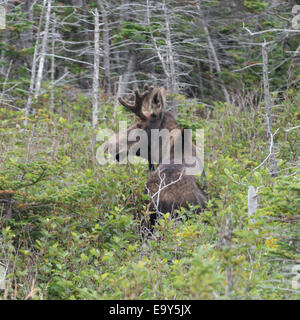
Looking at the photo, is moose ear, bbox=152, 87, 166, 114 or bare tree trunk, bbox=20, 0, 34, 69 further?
bare tree trunk, bbox=20, 0, 34, 69

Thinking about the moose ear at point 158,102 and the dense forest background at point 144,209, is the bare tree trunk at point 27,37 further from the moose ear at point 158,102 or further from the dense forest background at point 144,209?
the moose ear at point 158,102

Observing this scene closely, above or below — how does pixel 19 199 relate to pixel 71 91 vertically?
below

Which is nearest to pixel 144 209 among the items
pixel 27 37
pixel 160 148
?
pixel 160 148

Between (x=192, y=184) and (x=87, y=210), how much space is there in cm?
180

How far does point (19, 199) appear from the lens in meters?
5.92

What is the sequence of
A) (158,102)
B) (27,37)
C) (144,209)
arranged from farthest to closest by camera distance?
(27,37), (158,102), (144,209)

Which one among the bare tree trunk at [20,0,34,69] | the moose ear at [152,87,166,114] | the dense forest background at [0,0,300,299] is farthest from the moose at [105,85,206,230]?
the bare tree trunk at [20,0,34,69]

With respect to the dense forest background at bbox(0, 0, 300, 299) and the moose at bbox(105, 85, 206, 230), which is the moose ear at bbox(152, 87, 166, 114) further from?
the dense forest background at bbox(0, 0, 300, 299)

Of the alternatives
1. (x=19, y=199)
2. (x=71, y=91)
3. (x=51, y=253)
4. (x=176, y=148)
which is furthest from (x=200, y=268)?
(x=71, y=91)

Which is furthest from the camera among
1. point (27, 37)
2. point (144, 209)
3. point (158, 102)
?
point (27, 37)

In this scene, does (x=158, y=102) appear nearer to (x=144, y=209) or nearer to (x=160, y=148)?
(x=160, y=148)

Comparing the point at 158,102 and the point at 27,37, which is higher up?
the point at 27,37
